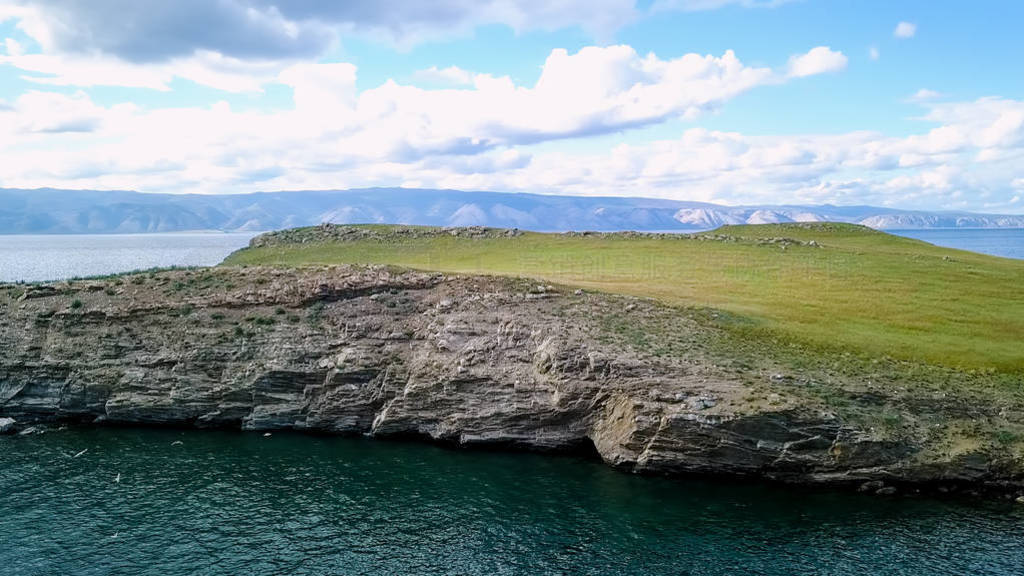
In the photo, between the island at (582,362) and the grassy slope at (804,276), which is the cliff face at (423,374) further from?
the grassy slope at (804,276)

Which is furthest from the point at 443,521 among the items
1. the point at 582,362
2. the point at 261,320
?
the point at 261,320

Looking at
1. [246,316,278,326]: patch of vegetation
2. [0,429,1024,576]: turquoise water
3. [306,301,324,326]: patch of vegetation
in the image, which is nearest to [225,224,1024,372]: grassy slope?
[306,301,324,326]: patch of vegetation

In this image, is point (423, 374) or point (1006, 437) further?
point (423, 374)

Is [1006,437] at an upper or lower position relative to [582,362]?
lower

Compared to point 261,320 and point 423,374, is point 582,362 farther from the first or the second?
point 261,320

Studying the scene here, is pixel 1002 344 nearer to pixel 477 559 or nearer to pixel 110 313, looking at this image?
pixel 477 559

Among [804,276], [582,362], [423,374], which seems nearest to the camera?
[582,362]

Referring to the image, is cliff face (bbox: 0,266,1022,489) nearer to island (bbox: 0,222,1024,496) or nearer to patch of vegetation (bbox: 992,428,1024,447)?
island (bbox: 0,222,1024,496)
